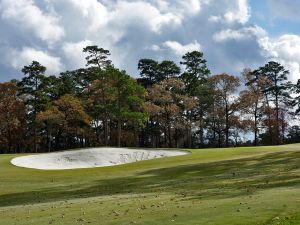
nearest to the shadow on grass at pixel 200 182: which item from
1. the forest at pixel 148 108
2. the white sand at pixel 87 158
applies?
the white sand at pixel 87 158

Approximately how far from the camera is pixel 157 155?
53.5 meters

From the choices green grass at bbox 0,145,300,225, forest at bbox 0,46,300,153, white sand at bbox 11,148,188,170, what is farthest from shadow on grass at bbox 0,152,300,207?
forest at bbox 0,46,300,153

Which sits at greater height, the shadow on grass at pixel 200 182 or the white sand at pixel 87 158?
the white sand at pixel 87 158

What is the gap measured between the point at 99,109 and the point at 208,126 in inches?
1189

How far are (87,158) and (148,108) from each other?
35630mm

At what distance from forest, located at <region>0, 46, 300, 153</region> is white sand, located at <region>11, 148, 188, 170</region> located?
2295cm

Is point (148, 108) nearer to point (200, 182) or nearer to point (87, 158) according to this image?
point (87, 158)

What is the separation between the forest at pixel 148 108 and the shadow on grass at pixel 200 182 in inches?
1561

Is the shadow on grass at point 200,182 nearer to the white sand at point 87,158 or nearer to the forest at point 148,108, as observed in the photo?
the white sand at point 87,158

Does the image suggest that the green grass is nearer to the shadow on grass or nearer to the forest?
the shadow on grass

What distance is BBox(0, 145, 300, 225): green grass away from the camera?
1488 centimetres

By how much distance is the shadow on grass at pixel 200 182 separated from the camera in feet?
77.6

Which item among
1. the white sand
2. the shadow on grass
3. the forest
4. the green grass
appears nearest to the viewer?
the green grass

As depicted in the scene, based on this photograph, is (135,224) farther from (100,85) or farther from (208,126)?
(208,126)
